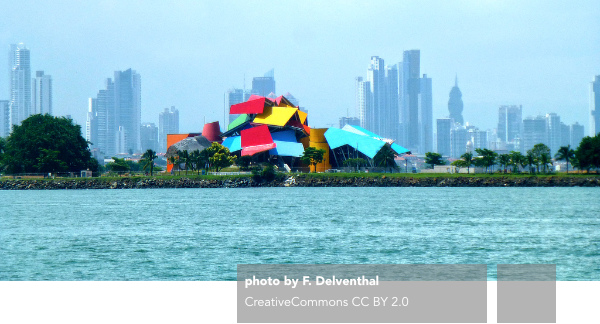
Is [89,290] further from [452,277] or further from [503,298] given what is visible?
[452,277]

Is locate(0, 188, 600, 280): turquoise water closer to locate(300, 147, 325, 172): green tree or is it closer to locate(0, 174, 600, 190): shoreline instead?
locate(0, 174, 600, 190): shoreline

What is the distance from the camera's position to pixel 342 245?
2559cm

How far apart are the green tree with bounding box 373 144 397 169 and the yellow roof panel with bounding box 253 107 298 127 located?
13761 millimetres

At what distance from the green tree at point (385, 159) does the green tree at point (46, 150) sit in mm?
38883

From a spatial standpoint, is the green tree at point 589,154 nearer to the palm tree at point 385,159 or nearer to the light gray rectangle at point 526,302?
Result: the palm tree at point 385,159

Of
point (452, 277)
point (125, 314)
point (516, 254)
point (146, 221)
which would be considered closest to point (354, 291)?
point (125, 314)

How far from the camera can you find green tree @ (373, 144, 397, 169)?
9456cm

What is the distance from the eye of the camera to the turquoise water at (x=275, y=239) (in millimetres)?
20969

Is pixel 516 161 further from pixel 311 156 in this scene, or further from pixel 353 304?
pixel 353 304

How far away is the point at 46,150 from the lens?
292ft

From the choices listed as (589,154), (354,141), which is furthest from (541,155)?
(354,141)

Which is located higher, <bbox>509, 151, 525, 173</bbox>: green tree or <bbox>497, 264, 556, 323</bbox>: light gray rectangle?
<bbox>509, 151, 525, 173</bbox>: green tree

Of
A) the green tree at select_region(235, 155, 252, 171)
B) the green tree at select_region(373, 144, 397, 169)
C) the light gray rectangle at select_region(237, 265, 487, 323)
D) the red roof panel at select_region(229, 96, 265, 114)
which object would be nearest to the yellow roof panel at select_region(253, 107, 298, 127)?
the red roof panel at select_region(229, 96, 265, 114)

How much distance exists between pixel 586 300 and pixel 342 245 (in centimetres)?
1439
